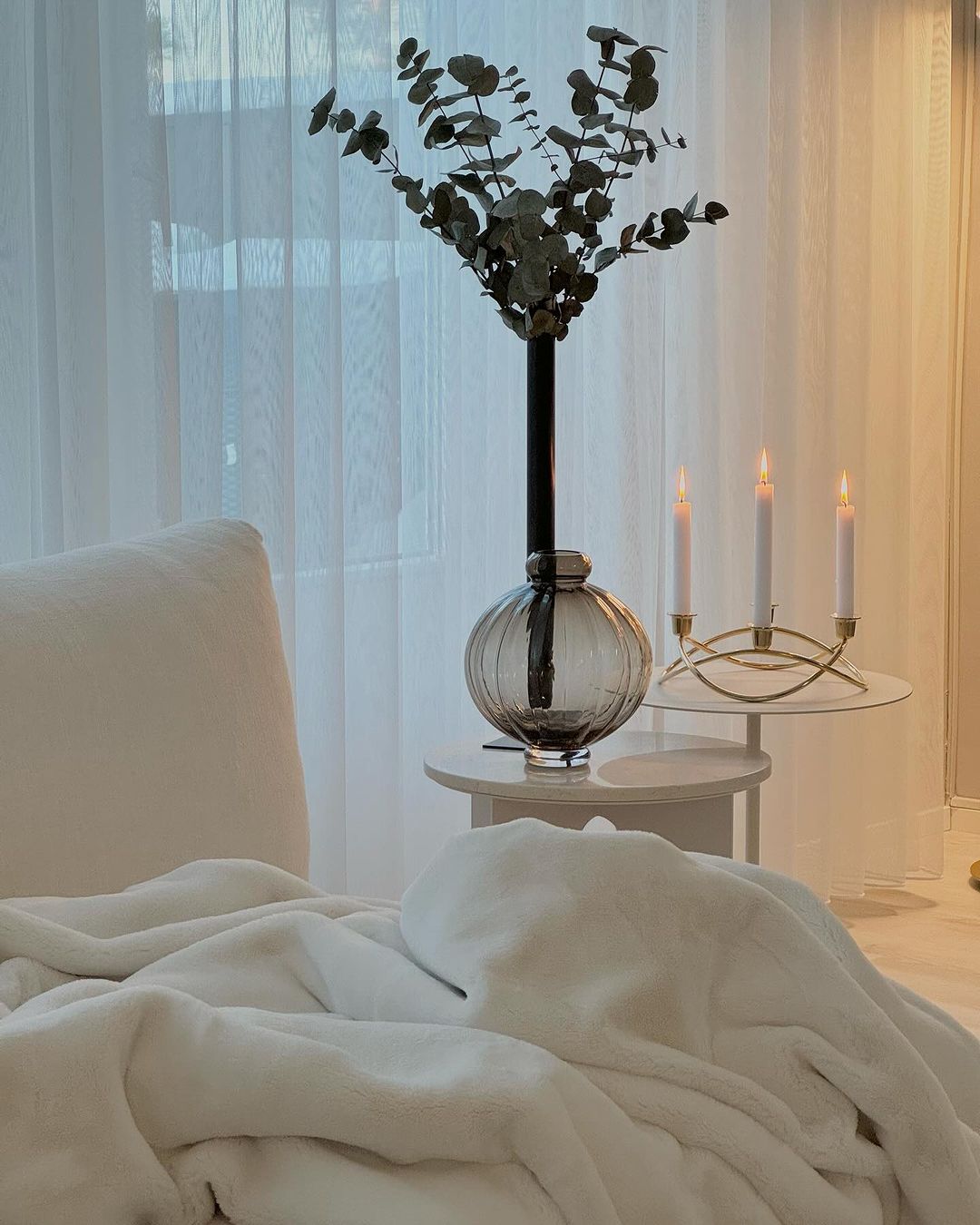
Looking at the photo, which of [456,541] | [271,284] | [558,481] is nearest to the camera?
[271,284]

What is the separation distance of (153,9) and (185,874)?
4.81 feet

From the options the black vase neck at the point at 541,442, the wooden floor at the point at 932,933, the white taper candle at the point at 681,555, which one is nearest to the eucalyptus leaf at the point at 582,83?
the black vase neck at the point at 541,442

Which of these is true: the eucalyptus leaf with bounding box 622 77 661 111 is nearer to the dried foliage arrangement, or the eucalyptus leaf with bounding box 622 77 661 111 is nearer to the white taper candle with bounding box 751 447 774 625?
the dried foliage arrangement

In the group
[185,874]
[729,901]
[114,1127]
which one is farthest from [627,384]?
[114,1127]

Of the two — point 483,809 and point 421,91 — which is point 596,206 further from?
point 483,809

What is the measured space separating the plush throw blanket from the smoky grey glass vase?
2.37 feet

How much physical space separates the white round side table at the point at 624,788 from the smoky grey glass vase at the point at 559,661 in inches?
2.5

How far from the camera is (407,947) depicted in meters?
1.01

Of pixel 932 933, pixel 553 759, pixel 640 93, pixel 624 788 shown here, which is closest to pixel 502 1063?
pixel 624 788

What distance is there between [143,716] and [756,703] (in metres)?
0.90

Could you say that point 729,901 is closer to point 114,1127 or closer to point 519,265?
point 114,1127

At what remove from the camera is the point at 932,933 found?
313 centimetres

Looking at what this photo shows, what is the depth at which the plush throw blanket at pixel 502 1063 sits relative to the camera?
0.77 meters

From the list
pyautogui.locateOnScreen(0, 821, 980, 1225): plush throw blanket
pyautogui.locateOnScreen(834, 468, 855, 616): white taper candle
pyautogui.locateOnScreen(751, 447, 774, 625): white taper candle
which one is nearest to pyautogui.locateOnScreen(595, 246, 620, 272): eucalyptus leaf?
pyautogui.locateOnScreen(751, 447, 774, 625): white taper candle
